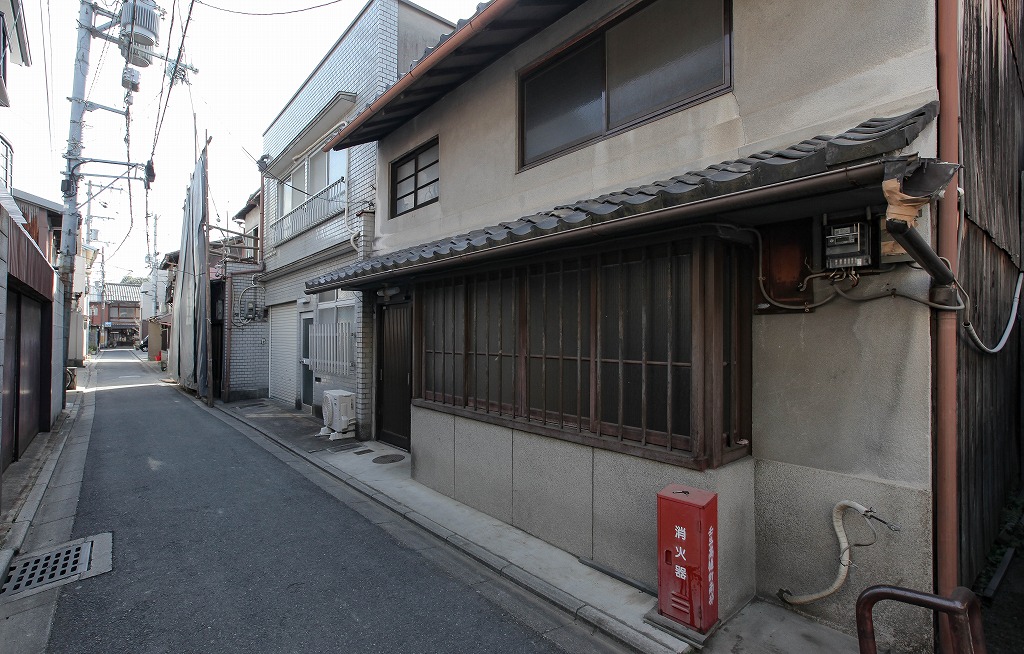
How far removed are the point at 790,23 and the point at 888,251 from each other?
1.99 metres

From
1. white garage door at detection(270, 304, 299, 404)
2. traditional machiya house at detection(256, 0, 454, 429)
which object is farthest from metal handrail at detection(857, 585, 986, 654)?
white garage door at detection(270, 304, 299, 404)

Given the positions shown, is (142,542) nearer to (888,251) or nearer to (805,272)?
(805,272)

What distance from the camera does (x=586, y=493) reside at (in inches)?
184

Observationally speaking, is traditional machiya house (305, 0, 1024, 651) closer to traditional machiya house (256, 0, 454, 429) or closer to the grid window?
traditional machiya house (256, 0, 454, 429)

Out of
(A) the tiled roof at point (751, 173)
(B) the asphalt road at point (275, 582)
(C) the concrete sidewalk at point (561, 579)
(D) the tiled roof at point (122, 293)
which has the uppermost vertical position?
(D) the tiled roof at point (122, 293)

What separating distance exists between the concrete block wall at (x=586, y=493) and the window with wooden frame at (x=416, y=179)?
397 centimetres

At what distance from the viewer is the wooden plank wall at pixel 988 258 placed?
3715 millimetres

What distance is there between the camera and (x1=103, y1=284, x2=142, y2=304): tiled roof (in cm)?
5950

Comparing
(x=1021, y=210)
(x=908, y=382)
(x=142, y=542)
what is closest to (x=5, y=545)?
(x=142, y=542)

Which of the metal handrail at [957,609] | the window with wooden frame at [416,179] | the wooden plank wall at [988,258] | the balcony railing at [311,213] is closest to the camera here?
the metal handrail at [957,609]

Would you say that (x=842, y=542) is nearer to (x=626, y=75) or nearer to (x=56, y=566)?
(x=626, y=75)

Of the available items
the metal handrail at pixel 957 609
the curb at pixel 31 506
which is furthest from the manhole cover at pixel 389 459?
the metal handrail at pixel 957 609

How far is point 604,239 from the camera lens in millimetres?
4270

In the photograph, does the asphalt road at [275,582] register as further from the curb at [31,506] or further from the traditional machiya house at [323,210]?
the traditional machiya house at [323,210]
